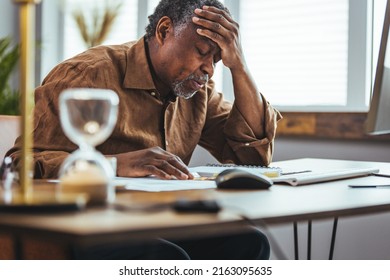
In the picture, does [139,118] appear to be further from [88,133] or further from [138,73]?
[88,133]

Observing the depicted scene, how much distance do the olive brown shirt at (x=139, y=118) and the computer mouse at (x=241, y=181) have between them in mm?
452

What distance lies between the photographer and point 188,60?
1.93m

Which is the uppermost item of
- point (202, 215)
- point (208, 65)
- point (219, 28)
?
point (219, 28)

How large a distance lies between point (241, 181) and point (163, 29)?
85 cm

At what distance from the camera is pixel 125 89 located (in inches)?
74.1

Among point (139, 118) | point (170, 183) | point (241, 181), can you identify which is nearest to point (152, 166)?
point (170, 183)

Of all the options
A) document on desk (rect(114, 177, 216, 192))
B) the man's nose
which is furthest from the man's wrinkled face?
document on desk (rect(114, 177, 216, 192))

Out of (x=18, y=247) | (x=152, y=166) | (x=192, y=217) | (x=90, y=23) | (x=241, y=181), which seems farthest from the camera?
(x=90, y=23)

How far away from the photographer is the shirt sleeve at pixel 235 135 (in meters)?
2.09

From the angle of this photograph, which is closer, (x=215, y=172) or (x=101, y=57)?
(x=215, y=172)

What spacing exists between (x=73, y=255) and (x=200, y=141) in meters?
1.05

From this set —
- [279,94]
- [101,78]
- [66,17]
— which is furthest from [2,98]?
[101,78]

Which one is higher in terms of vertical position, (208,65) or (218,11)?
(218,11)

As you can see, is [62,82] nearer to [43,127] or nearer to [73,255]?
[43,127]
